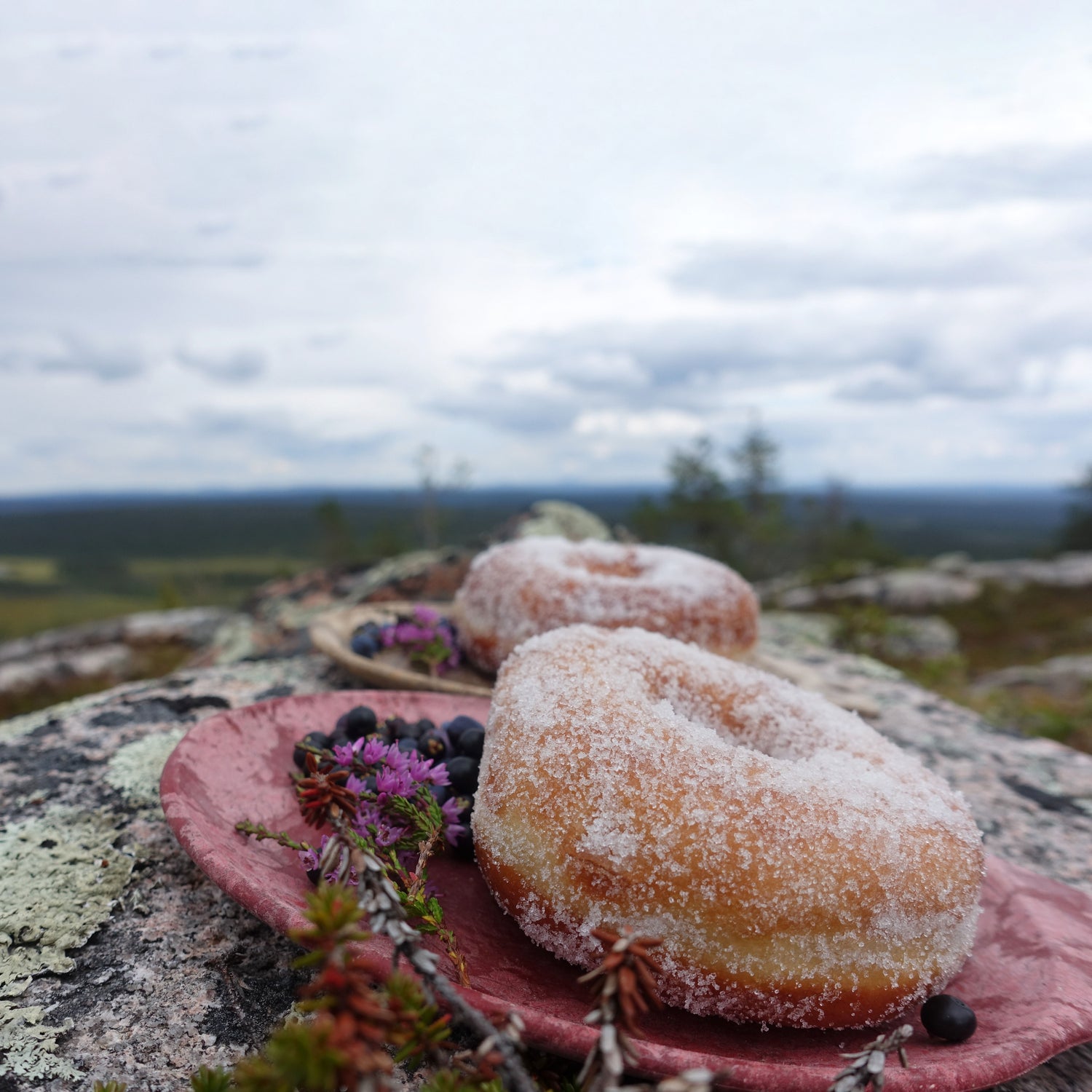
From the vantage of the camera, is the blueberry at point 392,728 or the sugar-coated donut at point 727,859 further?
the blueberry at point 392,728

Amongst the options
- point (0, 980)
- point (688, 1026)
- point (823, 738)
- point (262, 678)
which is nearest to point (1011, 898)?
point (823, 738)

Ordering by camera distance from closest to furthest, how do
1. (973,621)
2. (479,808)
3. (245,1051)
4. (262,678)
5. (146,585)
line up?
(245,1051) < (479,808) < (262,678) < (973,621) < (146,585)

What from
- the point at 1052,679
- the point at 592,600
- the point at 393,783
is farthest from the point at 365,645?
the point at 1052,679

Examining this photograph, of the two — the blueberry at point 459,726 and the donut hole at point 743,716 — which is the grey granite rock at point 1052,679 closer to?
the donut hole at point 743,716

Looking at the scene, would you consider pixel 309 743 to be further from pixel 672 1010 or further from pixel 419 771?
pixel 672 1010

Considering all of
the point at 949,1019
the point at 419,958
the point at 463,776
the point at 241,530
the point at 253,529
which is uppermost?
the point at 419,958

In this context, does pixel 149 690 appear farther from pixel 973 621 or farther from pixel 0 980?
pixel 973 621

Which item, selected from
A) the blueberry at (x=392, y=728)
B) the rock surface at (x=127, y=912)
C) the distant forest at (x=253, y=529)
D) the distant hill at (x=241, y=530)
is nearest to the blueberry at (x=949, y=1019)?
the rock surface at (x=127, y=912)
